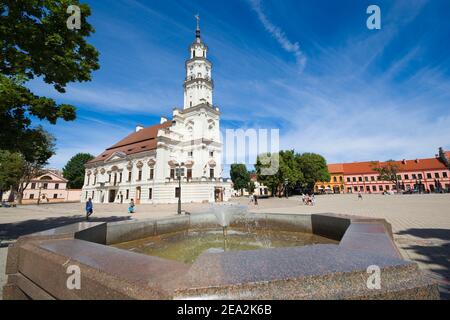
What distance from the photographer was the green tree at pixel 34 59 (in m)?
6.91

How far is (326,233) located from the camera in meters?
7.23

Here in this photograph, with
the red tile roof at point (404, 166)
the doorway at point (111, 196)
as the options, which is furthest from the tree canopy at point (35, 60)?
the red tile roof at point (404, 166)

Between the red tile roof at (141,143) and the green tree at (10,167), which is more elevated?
the red tile roof at (141,143)

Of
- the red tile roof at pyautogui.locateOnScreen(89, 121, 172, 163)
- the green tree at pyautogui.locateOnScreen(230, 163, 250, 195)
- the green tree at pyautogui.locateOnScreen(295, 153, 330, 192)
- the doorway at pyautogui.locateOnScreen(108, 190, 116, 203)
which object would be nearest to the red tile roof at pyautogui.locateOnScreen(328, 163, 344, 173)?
the green tree at pyautogui.locateOnScreen(295, 153, 330, 192)

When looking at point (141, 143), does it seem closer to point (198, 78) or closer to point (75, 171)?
point (198, 78)

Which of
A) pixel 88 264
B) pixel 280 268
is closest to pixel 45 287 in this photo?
pixel 88 264

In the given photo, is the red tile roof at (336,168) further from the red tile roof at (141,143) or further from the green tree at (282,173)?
the red tile roof at (141,143)

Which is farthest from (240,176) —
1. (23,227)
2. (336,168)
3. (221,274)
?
(221,274)

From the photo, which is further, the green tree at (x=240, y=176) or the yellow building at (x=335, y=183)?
the yellow building at (x=335, y=183)

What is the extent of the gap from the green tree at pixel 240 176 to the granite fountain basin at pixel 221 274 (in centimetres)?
7695

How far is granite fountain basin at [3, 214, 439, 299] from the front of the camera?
5.64 feet

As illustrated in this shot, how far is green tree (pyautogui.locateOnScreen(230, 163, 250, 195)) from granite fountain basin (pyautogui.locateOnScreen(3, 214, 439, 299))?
252ft

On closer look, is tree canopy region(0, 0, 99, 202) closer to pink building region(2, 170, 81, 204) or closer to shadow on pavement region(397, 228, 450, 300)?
shadow on pavement region(397, 228, 450, 300)
